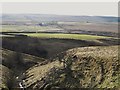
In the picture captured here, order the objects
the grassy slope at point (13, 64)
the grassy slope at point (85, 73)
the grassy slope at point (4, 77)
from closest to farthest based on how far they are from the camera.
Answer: the grassy slope at point (4, 77), the grassy slope at point (85, 73), the grassy slope at point (13, 64)

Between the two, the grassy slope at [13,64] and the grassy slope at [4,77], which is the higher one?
the grassy slope at [4,77]

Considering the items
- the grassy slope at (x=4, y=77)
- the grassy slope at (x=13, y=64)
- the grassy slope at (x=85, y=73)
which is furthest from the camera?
the grassy slope at (x=13, y=64)

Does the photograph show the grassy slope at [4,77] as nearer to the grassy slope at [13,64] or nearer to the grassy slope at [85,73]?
the grassy slope at [13,64]

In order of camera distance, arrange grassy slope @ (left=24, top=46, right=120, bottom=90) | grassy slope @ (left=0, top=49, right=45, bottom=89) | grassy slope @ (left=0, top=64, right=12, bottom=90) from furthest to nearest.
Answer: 1. grassy slope @ (left=0, top=49, right=45, bottom=89)
2. grassy slope @ (left=24, top=46, right=120, bottom=90)
3. grassy slope @ (left=0, top=64, right=12, bottom=90)

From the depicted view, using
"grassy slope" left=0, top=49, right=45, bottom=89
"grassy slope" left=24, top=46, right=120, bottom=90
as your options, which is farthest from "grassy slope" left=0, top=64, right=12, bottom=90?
"grassy slope" left=24, top=46, right=120, bottom=90

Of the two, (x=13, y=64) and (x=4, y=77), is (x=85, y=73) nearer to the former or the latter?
(x=4, y=77)

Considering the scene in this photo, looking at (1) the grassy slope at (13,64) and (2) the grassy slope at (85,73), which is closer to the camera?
(2) the grassy slope at (85,73)

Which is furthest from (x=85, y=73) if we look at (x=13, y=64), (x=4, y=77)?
(x=13, y=64)

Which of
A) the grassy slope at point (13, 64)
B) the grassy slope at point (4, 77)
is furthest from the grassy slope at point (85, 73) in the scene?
the grassy slope at point (4, 77)

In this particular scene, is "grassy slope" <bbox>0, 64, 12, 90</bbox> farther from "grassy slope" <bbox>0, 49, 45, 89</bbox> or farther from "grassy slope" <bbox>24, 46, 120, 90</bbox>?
"grassy slope" <bbox>24, 46, 120, 90</bbox>

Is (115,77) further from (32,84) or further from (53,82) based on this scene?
(32,84)
